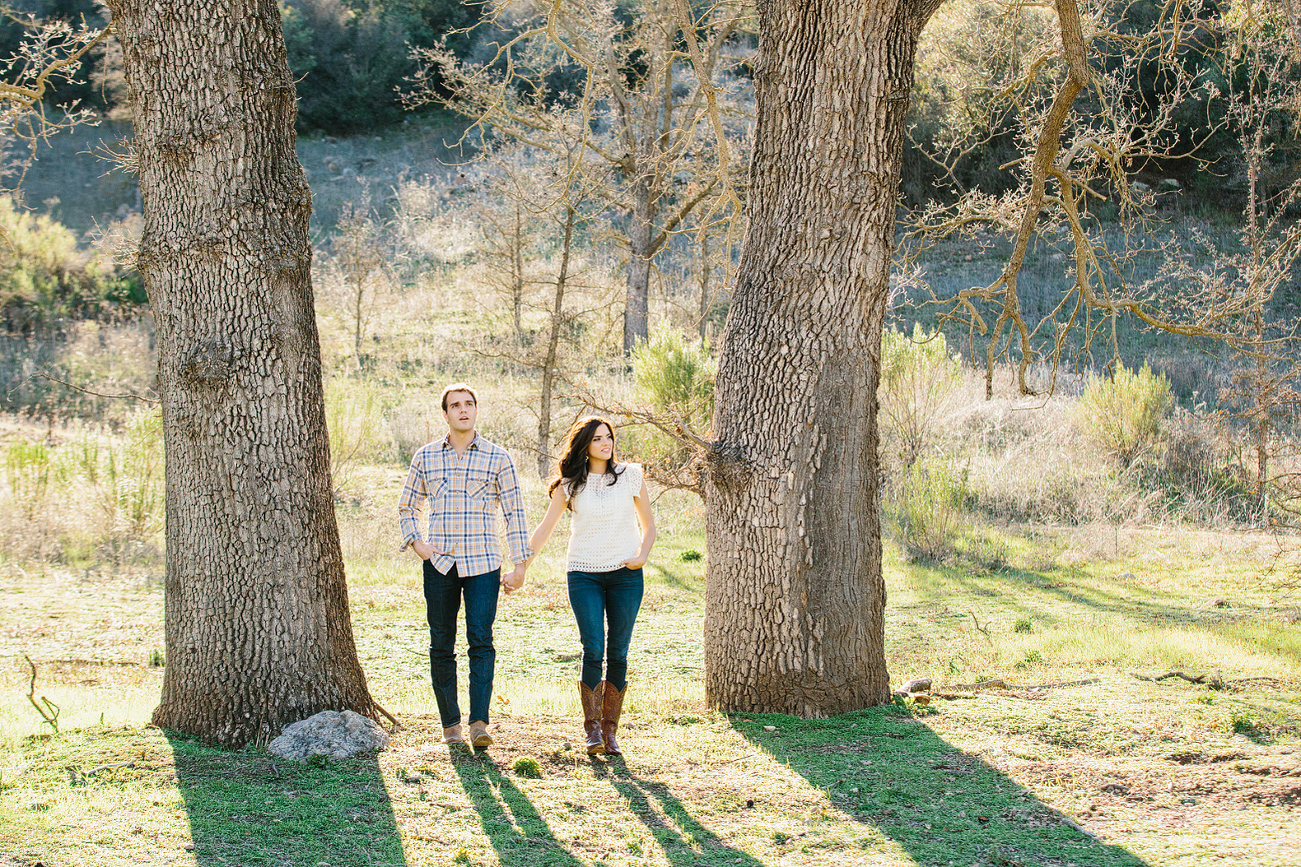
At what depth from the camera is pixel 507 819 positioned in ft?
11.9

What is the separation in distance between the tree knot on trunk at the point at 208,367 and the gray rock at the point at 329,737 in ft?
4.95

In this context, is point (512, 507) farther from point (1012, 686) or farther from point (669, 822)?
point (1012, 686)

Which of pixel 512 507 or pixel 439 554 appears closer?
pixel 439 554

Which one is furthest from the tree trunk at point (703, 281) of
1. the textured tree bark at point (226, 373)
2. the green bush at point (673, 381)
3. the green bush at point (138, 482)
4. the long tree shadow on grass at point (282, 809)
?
the long tree shadow on grass at point (282, 809)

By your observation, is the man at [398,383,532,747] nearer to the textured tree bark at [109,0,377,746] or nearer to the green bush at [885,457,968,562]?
the textured tree bark at [109,0,377,746]

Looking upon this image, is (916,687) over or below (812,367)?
below

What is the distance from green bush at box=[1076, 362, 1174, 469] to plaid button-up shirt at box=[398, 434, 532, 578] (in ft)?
38.6

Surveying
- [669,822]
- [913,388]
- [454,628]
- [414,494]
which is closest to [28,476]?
[414,494]

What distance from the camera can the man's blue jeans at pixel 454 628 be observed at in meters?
4.37

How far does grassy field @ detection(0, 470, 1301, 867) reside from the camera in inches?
133

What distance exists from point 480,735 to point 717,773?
1027 mm

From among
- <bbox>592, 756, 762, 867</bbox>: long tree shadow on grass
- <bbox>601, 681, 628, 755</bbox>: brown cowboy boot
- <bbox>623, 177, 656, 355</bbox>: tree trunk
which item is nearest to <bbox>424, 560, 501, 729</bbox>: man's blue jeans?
<bbox>601, 681, 628, 755</bbox>: brown cowboy boot

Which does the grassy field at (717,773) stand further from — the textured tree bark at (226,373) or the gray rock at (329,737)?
the textured tree bark at (226,373)

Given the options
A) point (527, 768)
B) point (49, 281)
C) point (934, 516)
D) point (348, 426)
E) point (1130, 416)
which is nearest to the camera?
point (527, 768)
